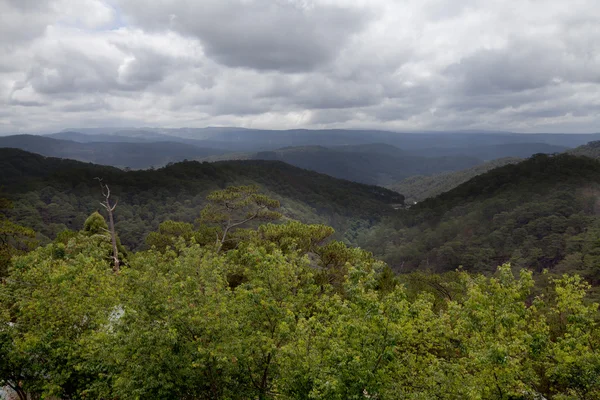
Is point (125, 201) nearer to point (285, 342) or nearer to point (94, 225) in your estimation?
point (94, 225)

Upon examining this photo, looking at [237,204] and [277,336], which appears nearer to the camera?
[277,336]

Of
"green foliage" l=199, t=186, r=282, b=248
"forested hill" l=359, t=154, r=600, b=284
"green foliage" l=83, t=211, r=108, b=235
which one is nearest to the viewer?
"green foliage" l=199, t=186, r=282, b=248

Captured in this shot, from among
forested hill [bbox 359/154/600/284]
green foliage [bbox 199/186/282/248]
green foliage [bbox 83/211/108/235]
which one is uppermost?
green foliage [bbox 199/186/282/248]

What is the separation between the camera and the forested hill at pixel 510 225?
289 feet

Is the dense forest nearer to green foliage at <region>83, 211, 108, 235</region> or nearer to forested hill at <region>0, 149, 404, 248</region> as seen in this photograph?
green foliage at <region>83, 211, 108, 235</region>

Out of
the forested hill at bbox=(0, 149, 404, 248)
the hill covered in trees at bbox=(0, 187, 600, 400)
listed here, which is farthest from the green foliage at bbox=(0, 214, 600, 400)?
the forested hill at bbox=(0, 149, 404, 248)

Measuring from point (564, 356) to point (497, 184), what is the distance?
570ft

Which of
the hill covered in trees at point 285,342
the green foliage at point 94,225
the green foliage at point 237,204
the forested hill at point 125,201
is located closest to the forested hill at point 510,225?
the forested hill at point 125,201

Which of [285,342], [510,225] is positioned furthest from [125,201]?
[285,342]

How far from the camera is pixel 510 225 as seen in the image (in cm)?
11088

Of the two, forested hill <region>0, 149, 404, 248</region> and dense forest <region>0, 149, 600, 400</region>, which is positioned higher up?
dense forest <region>0, 149, 600, 400</region>

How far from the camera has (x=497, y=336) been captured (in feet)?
30.7

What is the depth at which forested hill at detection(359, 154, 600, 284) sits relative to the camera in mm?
88000

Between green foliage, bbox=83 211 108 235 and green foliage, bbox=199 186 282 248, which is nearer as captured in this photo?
green foliage, bbox=199 186 282 248
